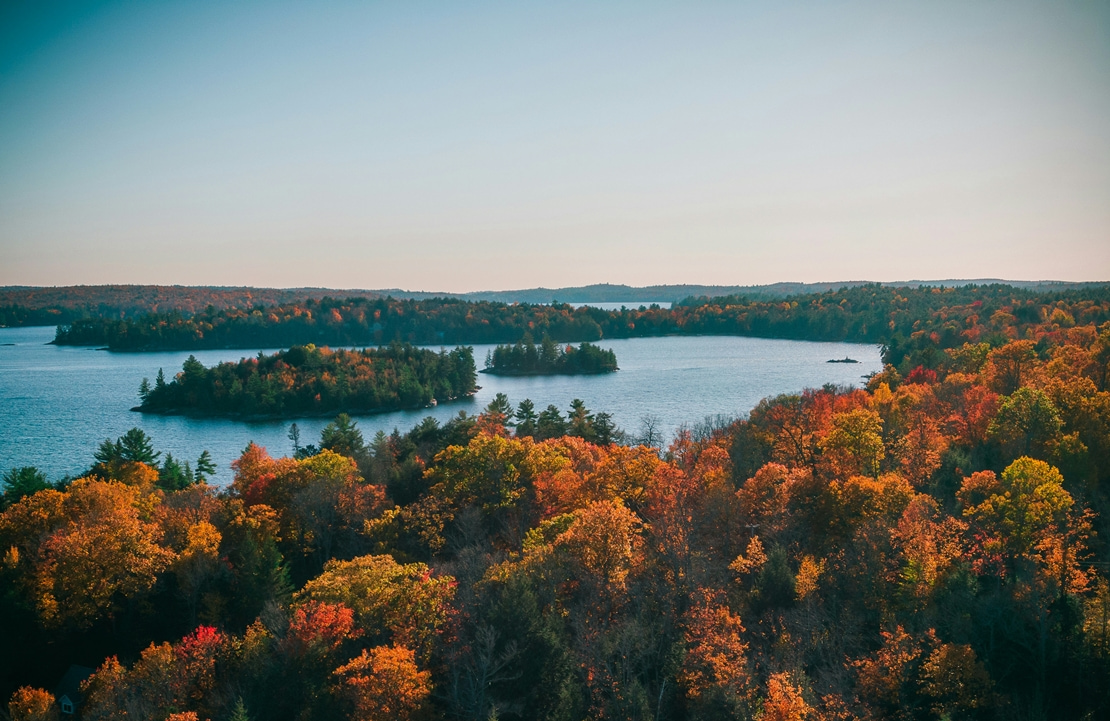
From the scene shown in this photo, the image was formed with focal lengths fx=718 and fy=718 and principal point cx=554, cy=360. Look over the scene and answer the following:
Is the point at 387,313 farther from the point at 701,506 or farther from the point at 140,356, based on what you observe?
the point at 701,506

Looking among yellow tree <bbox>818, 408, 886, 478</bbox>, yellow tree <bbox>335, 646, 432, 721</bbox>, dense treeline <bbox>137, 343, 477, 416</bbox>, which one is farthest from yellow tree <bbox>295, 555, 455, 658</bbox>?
dense treeline <bbox>137, 343, 477, 416</bbox>

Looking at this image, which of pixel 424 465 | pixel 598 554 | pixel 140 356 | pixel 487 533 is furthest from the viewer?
pixel 140 356

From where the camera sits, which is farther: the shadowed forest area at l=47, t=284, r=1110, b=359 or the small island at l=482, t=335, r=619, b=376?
the shadowed forest area at l=47, t=284, r=1110, b=359

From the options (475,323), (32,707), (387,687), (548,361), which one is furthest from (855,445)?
(475,323)

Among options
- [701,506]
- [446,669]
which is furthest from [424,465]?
[446,669]

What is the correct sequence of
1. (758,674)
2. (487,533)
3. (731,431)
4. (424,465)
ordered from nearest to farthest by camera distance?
(758,674)
(487,533)
(424,465)
(731,431)

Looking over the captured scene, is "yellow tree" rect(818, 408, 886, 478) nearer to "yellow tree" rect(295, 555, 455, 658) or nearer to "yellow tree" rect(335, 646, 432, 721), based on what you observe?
"yellow tree" rect(295, 555, 455, 658)

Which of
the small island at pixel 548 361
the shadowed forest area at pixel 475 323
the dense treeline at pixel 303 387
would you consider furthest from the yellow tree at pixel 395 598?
the shadowed forest area at pixel 475 323
